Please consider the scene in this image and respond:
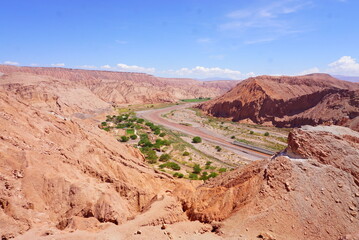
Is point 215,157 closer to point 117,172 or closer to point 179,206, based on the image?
point 117,172

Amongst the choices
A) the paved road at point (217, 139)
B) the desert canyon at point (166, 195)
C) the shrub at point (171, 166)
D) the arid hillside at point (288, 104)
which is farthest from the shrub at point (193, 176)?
the arid hillside at point (288, 104)

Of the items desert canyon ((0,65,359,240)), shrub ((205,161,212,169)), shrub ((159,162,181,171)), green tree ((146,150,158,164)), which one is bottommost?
shrub ((205,161,212,169))

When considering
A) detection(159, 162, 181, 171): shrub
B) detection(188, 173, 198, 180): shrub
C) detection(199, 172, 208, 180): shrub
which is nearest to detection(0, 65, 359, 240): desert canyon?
detection(188, 173, 198, 180): shrub

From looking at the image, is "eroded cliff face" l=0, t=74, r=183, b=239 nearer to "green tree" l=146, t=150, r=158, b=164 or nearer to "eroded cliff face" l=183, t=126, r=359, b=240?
"eroded cliff face" l=183, t=126, r=359, b=240

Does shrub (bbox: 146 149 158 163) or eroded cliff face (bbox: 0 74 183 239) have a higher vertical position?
eroded cliff face (bbox: 0 74 183 239)

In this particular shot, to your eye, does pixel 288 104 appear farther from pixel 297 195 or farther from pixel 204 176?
pixel 297 195

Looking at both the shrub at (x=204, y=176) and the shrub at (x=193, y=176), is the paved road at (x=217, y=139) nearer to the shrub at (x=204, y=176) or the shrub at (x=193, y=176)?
the shrub at (x=204, y=176)
